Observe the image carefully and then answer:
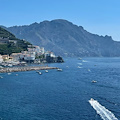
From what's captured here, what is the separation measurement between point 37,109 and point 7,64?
86568 mm

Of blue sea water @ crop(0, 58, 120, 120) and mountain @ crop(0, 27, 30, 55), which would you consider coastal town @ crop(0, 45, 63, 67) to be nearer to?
mountain @ crop(0, 27, 30, 55)

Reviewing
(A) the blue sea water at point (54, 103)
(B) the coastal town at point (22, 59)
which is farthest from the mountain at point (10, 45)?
(A) the blue sea water at point (54, 103)

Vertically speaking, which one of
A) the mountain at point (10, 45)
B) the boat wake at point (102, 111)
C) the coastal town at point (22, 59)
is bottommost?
the boat wake at point (102, 111)

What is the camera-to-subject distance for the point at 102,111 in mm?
37156

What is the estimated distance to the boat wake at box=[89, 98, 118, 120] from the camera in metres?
34.5

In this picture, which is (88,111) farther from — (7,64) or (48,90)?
(7,64)

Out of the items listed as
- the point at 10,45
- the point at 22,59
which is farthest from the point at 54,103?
the point at 10,45

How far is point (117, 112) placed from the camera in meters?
36.8

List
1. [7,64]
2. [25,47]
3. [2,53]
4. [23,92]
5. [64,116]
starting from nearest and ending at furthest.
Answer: [64,116] → [23,92] → [7,64] → [2,53] → [25,47]

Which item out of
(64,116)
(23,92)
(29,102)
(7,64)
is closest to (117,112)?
(64,116)

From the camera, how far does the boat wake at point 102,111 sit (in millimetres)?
34500

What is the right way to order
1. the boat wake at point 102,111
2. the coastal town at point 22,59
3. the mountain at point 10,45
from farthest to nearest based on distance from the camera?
1. the mountain at point 10,45
2. the coastal town at point 22,59
3. the boat wake at point 102,111

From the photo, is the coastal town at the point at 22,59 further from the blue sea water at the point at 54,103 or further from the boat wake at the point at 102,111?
the boat wake at the point at 102,111

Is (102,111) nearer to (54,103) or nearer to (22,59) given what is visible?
(54,103)
